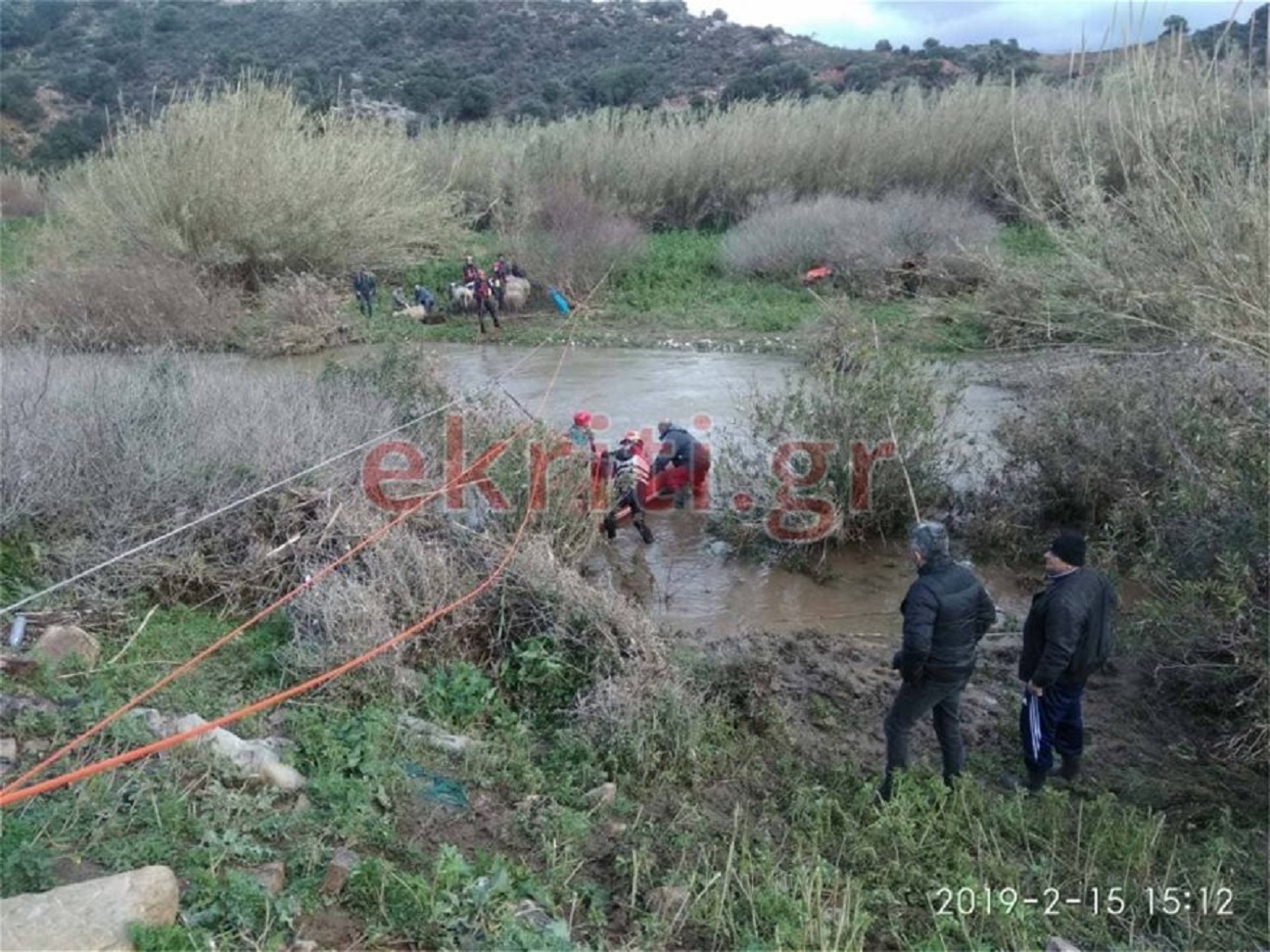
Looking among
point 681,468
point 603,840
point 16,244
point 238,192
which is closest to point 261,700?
point 603,840

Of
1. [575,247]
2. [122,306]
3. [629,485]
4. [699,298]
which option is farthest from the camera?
[575,247]

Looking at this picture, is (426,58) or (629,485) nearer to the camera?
(629,485)

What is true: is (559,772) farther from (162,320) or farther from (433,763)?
(162,320)

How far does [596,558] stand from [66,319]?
11.3 metres

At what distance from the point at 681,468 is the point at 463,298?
1172 centimetres

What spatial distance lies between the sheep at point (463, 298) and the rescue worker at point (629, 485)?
37.8 ft

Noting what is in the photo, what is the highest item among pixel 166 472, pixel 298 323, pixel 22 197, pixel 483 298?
pixel 166 472

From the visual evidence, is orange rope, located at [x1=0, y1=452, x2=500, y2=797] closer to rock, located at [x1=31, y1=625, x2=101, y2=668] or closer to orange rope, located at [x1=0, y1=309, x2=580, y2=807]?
orange rope, located at [x1=0, y1=309, x2=580, y2=807]

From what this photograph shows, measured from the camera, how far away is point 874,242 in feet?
73.0

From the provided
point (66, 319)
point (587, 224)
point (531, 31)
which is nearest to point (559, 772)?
point (66, 319)

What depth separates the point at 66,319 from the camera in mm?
16594

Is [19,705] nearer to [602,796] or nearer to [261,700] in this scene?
[261,700]

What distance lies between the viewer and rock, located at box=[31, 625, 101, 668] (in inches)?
229

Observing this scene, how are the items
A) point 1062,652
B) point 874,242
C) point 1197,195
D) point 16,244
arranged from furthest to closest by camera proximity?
1. point 16,244
2. point 874,242
3. point 1197,195
4. point 1062,652
